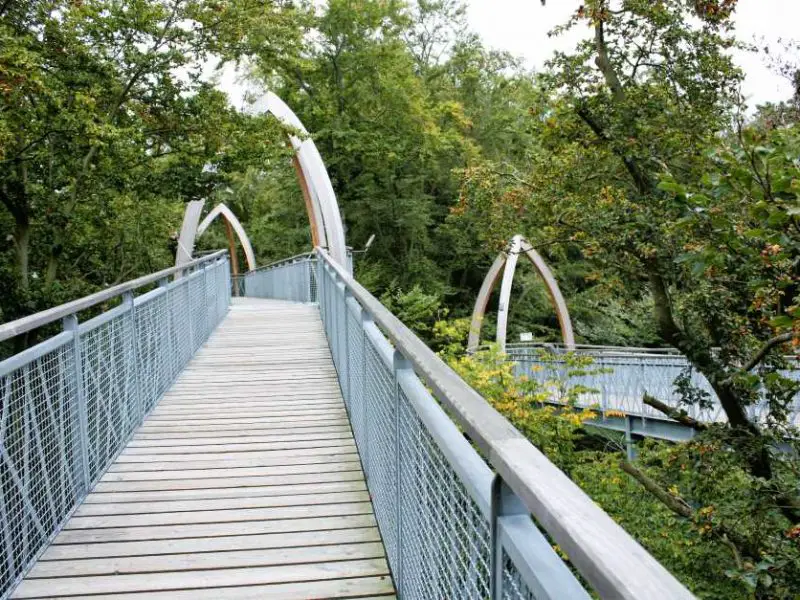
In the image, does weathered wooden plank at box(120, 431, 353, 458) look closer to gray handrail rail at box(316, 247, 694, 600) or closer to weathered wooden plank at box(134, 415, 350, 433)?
weathered wooden plank at box(134, 415, 350, 433)

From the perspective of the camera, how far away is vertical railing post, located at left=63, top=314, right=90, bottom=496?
367cm

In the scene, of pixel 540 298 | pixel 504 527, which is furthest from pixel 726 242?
pixel 540 298

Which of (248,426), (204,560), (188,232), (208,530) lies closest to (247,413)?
(248,426)

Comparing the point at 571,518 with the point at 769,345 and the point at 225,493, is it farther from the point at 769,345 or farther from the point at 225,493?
the point at 769,345

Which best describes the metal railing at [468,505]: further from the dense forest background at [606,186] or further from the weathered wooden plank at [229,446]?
the dense forest background at [606,186]

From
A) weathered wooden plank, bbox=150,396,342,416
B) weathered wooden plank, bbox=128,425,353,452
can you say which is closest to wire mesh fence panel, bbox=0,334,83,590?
weathered wooden plank, bbox=128,425,353,452

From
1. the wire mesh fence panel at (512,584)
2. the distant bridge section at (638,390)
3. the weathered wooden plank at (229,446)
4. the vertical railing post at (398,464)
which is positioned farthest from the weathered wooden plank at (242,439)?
the distant bridge section at (638,390)

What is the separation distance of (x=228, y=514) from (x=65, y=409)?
1.01m

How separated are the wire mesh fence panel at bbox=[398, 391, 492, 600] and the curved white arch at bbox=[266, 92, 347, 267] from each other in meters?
12.8

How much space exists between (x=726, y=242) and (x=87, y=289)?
44.5 ft

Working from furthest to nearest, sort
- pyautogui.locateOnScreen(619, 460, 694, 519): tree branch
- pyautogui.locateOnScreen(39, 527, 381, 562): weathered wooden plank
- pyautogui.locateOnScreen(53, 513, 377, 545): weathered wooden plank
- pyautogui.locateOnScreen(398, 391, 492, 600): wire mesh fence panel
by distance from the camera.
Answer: pyautogui.locateOnScreen(619, 460, 694, 519): tree branch, pyautogui.locateOnScreen(53, 513, 377, 545): weathered wooden plank, pyautogui.locateOnScreen(39, 527, 381, 562): weathered wooden plank, pyautogui.locateOnScreen(398, 391, 492, 600): wire mesh fence panel

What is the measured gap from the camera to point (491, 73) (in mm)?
35406

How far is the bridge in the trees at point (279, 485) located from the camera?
118 centimetres

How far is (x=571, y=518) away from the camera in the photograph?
88 cm
